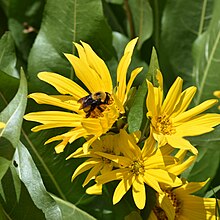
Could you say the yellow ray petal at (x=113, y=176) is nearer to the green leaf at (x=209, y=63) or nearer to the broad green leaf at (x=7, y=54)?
the broad green leaf at (x=7, y=54)

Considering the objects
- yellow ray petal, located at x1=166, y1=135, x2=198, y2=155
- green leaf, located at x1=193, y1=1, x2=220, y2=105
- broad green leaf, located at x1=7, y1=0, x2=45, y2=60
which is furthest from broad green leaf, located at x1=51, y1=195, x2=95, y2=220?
broad green leaf, located at x1=7, y1=0, x2=45, y2=60

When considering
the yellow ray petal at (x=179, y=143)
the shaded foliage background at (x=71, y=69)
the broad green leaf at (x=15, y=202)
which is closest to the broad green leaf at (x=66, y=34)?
the shaded foliage background at (x=71, y=69)

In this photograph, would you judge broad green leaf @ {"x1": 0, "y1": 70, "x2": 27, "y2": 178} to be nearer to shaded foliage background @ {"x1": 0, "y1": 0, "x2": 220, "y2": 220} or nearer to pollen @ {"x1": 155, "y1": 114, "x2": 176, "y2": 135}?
shaded foliage background @ {"x1": 0, "y1": 0, "x2": 220, "y2": 220}

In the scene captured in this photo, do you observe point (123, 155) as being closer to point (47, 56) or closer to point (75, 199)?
point (75, 199)

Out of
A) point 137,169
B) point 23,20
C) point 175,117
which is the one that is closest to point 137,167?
point 137,169

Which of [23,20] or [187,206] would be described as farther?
[23,20]

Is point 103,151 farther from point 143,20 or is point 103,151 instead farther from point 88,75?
point 143,20
